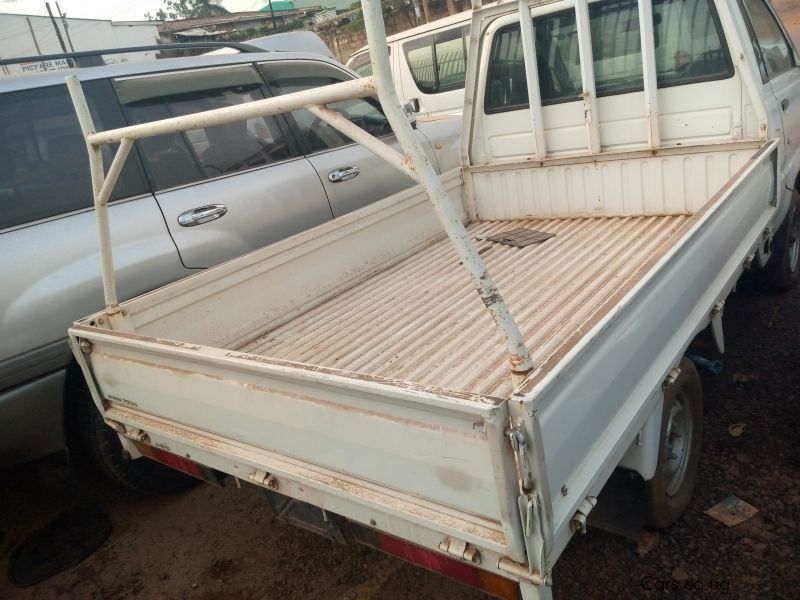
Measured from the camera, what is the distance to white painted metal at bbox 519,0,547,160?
3766 millimetres

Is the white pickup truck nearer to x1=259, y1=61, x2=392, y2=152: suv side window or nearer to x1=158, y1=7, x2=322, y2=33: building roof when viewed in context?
x1=259, y1=61, x2=392, y2=152: suv side window

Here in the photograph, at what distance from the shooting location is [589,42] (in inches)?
142

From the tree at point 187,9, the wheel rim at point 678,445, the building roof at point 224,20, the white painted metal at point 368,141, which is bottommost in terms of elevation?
the wheel rim at point 678,445

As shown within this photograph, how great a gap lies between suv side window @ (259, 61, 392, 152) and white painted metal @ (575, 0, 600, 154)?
4.97 feet

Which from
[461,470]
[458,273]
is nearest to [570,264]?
[458,273]

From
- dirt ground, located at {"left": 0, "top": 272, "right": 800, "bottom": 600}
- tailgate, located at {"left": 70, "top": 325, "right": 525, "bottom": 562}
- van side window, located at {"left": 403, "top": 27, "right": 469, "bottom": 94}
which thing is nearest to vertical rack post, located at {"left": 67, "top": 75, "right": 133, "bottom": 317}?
tailgate, located at {"left": 70, "top": 325, "right": 525, "bottom": 562}

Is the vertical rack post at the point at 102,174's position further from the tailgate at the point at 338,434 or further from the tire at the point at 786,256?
the tire at the point at 786,256

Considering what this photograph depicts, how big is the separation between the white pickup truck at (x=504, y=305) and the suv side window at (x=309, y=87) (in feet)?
2.60

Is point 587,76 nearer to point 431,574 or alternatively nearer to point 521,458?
point 431,574

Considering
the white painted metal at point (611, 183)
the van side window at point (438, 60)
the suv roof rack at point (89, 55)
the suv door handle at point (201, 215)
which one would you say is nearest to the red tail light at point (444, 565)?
the suv door handle at point (201, 215)

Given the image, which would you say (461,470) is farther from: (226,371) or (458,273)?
(458,273)

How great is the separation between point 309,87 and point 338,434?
3.20 m

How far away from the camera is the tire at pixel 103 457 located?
2842 mm

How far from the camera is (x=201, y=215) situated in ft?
10.9
